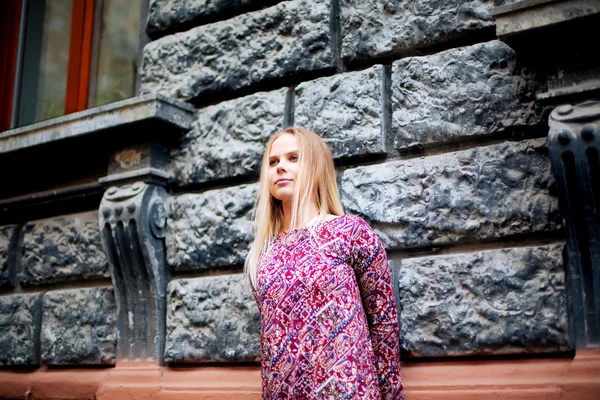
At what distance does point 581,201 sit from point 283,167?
1.07 metres

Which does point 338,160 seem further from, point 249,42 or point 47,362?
point 47,362

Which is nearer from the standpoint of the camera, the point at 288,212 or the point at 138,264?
the point at 288,212

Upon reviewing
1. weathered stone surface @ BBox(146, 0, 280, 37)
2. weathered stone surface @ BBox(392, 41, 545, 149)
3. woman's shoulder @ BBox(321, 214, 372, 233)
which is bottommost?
woman's shoulder @ BBox(321, 214, 372, 233)

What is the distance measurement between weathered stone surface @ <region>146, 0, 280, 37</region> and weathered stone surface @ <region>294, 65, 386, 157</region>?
61 cm

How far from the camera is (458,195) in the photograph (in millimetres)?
2834

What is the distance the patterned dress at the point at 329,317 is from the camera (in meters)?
2.45

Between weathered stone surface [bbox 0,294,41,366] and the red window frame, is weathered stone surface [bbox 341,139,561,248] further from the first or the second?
the red window frame

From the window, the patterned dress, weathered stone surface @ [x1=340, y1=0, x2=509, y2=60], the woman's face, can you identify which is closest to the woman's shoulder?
the patterned dress

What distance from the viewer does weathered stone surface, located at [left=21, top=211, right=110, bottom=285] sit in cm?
381

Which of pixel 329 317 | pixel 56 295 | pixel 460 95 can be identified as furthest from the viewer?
pixel 56 295

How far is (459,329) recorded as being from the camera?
2.72m

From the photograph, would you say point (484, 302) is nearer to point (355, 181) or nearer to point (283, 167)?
point (355, 181)

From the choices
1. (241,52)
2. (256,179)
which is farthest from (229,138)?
(241,52)

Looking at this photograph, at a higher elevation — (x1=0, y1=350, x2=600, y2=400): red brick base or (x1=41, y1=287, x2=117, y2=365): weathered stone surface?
(x1=41, y1=287, x2=117, y2=365): weathered stone surface
